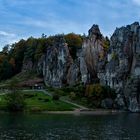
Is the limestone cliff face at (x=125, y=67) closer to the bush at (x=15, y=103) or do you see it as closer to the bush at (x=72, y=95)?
the bush at (x=72, y=95)

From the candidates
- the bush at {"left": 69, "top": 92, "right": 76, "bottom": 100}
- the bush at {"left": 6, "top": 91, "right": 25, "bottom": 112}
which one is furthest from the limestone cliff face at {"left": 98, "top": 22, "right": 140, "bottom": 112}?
the bush at {"left": 6, "top": 91, "right": 25, "bottom": 112}

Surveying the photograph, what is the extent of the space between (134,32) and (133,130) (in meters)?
101

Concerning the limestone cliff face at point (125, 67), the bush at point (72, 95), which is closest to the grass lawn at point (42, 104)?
the bush at point (72, 95)

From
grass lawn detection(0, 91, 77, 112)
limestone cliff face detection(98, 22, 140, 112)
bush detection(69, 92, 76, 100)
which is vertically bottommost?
grass lawn detection(0, 91, 77, 112)

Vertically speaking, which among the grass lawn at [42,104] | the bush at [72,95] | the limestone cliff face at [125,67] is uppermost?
the limestone cliff face at [125,67]

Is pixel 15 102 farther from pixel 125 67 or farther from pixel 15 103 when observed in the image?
pixel 125 67

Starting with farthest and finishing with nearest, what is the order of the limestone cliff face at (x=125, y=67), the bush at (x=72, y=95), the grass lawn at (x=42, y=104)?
1. the bush at (x=72, y=95)
2. the limestone cliff face at (x=125, y=67)
3. the grass lawn at (x=42, y=104)

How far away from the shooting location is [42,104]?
163000 mm

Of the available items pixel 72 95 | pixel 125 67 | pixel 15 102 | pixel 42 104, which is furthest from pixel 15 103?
pixel 125 67

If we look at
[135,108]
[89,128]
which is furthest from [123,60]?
[89,128]

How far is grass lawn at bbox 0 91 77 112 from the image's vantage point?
15576 cm

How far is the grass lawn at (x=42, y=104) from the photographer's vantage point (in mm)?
155762

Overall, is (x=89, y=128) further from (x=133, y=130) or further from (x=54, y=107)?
(x=54, y=107)

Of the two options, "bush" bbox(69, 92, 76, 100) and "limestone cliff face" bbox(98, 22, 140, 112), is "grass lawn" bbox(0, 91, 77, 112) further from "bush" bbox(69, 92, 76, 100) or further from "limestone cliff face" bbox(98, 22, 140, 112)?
"limestone cliff face" bbox(98, 22, 140, 112)
